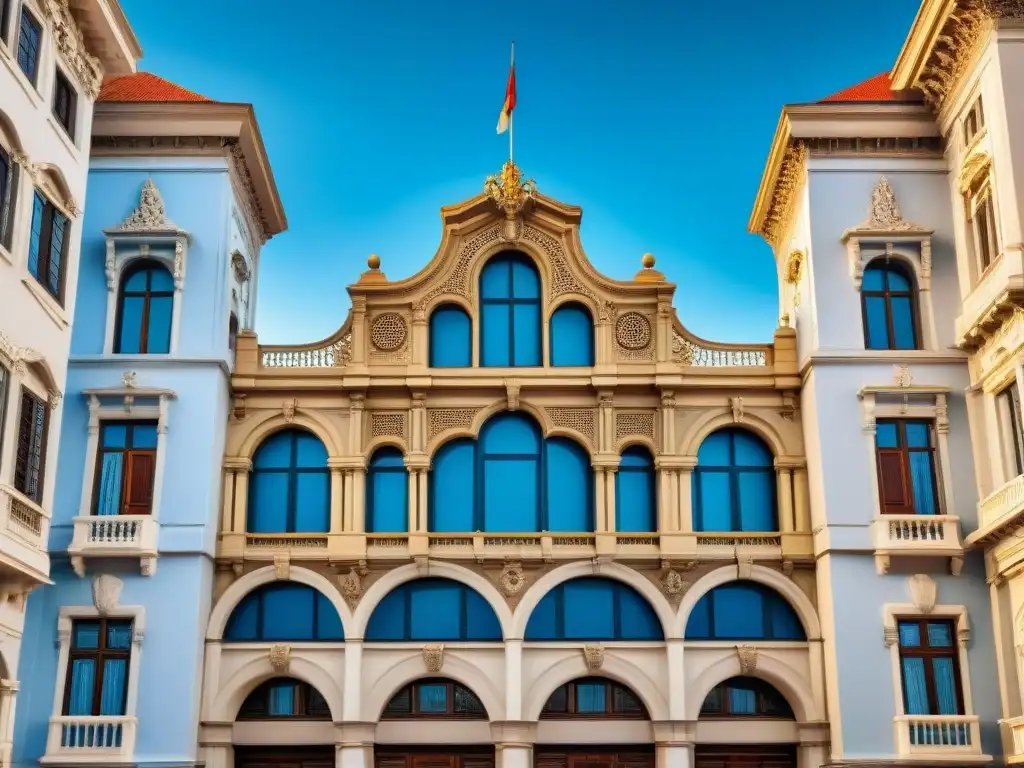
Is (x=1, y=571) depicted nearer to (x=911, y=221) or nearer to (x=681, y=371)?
(x=681, y=371)

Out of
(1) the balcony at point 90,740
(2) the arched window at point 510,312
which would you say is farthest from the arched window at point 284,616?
(2) the arched window at point 510,312

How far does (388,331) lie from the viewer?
32062mm

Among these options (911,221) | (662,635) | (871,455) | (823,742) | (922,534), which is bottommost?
(823,742)

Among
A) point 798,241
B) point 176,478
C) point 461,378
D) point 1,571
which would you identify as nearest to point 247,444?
point 176,478

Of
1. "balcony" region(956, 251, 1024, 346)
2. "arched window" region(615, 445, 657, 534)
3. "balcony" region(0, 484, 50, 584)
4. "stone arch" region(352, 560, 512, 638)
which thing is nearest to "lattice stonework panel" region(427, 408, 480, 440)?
"stone arch" region(352, 560, 512, 638)

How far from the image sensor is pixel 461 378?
1234 inches

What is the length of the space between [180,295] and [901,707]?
17873mm

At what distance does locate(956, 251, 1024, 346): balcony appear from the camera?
2638 cm

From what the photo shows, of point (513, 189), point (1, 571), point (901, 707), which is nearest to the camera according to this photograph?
point (1, 571)

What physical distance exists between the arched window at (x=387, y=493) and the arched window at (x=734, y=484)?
21.8 ft

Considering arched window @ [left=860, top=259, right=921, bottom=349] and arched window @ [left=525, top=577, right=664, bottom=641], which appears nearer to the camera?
arched window @ [left=525, top=577, right=664, bottom=641]

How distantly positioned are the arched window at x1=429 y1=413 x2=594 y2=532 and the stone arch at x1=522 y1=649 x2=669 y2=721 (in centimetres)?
299

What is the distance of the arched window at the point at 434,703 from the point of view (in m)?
30.2

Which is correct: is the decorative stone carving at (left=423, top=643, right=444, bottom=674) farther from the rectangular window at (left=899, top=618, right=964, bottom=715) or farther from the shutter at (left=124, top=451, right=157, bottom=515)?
the rectangular window at (left=899, top=618, right=964, bottom=715)
